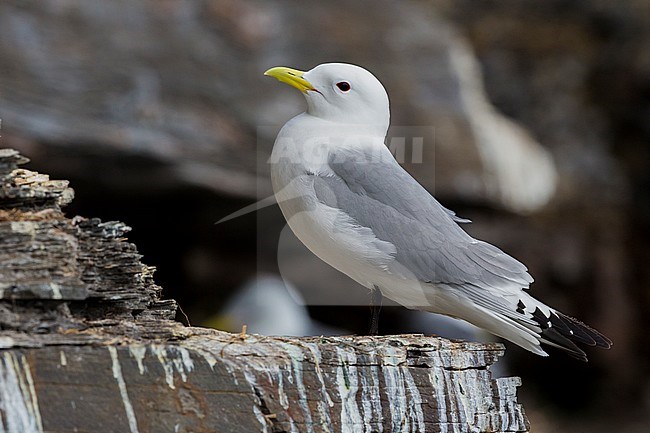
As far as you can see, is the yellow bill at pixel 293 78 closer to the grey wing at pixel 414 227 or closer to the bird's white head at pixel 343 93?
the bird's white head at pixel 343 93

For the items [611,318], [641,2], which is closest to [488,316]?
[611,318]

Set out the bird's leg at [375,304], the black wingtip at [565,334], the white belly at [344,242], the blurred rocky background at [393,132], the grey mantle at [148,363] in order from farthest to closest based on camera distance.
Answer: the blurred rocky background at [393,132], the bird's leg at [375,304], the white belly at [344,242], the black wingtip at [565,334], the grey mantle at [148,363]

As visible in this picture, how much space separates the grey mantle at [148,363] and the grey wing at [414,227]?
0.32 meters

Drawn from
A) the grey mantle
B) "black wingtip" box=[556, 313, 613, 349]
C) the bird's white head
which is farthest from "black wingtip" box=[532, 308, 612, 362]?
the bird's white head

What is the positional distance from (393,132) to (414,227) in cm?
314

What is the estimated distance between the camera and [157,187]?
6.19m

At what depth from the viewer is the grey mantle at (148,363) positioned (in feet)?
7.16

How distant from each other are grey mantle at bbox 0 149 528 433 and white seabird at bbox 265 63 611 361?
29 centimetres

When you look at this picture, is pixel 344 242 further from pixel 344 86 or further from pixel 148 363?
pixel 148 363

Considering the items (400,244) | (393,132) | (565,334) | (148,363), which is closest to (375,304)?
(400,244)

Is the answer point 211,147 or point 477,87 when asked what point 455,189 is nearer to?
point 477,87

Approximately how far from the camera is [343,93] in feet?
10.8

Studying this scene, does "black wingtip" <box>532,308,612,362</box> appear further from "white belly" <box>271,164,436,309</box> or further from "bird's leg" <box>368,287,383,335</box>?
"bird's leg" <box>368,287,383,335</box>

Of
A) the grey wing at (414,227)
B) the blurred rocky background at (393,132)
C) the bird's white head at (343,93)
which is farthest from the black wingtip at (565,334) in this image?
the blurred rocky background at (393,132)
